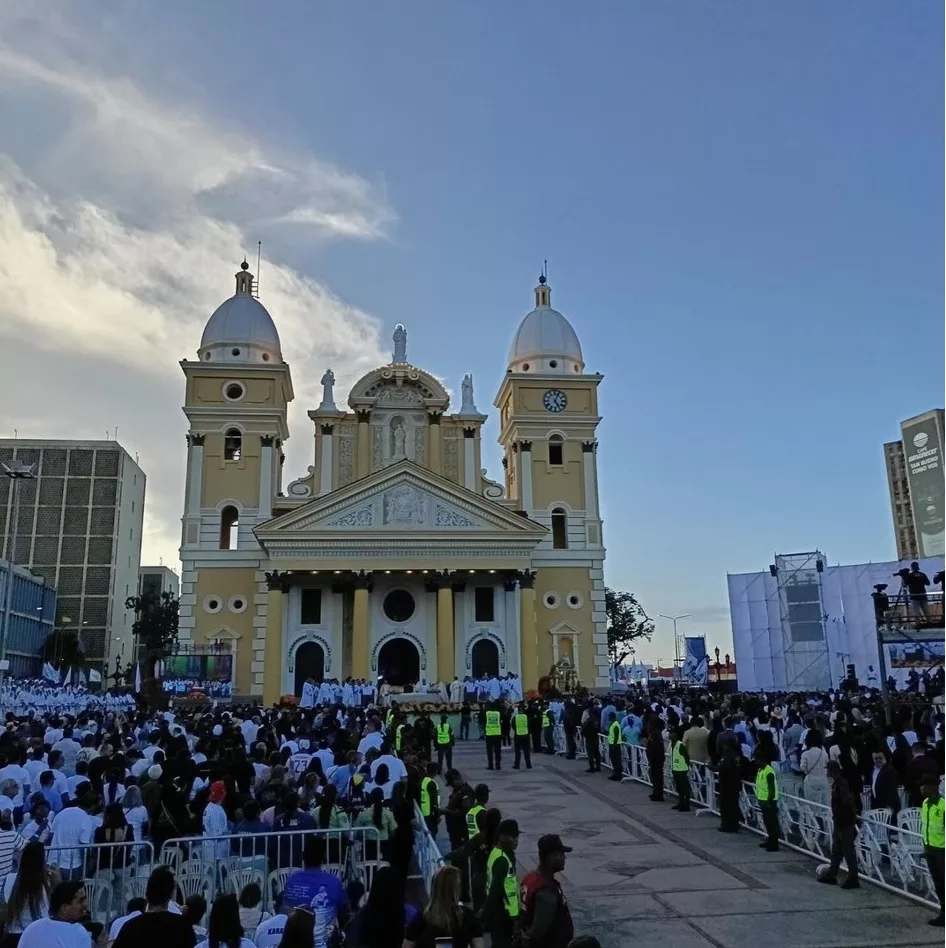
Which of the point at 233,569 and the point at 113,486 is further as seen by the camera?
the point at 113,486

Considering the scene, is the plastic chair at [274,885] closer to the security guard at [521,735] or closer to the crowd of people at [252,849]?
the crowd of people at [252,849]

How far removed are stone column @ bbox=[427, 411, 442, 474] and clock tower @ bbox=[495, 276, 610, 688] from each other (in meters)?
4.14

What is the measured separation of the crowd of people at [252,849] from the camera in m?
5.83

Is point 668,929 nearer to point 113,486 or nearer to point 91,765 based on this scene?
point 91,765

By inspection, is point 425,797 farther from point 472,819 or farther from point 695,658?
point 695,658

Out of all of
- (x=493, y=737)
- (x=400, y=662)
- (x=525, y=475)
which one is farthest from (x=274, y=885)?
(x=525, y=475)

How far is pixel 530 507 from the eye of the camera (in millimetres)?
45844

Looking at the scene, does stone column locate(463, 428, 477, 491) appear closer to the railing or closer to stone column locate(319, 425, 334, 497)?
stone column locate(319, 425, 334, 497)

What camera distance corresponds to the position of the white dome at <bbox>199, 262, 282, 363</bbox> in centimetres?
4597

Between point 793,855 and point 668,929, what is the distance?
4.04 meters

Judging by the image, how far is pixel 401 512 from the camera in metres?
40.5

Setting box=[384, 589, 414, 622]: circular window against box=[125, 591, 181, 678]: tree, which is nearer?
box=[384, 589, 414, 622]: circular window

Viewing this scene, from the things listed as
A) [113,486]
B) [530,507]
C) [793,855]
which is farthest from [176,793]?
[113,486]

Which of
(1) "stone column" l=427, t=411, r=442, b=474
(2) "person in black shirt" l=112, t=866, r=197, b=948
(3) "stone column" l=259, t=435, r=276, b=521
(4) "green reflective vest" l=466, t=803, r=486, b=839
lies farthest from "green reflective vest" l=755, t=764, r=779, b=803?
(3) "stone column" l=259, t=435, r=276, b=521
